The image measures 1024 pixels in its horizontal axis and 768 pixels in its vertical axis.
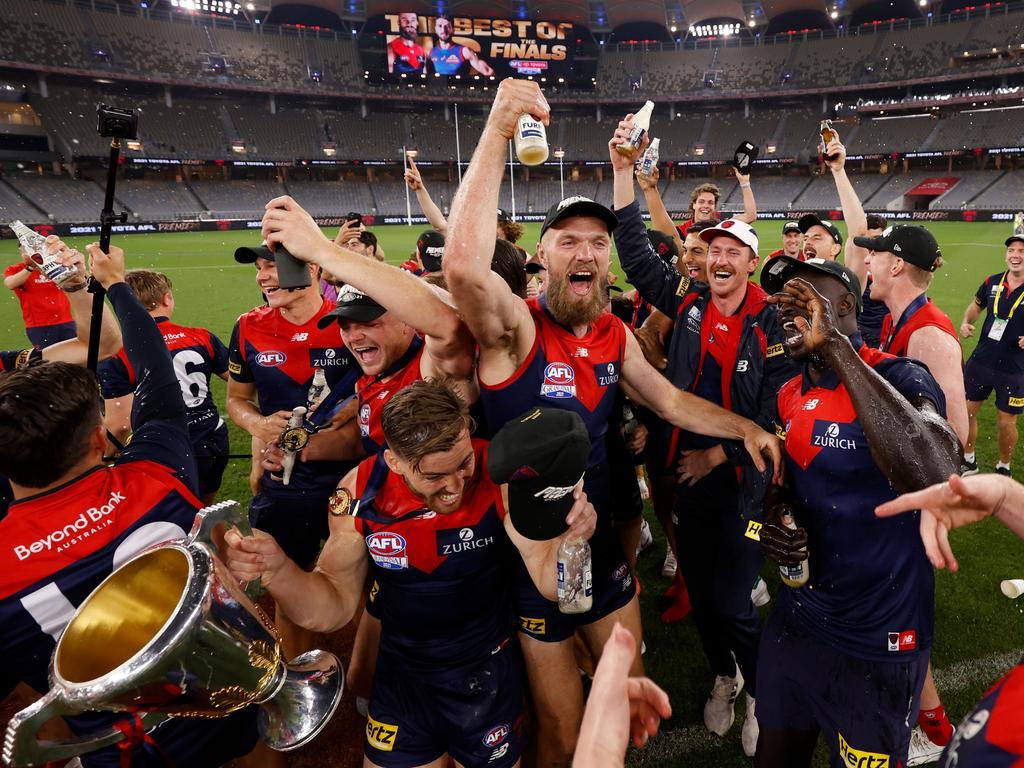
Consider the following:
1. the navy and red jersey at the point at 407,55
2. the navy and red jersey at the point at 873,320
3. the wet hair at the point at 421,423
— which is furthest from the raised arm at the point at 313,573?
the navy and red jersey at the point at 407,55

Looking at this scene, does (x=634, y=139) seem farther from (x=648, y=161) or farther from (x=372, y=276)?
(x=372, y=276)

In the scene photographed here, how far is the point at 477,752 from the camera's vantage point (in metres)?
2.60

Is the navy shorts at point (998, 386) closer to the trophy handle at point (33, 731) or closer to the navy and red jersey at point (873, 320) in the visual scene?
the navy and red jersey at point (873, 320)

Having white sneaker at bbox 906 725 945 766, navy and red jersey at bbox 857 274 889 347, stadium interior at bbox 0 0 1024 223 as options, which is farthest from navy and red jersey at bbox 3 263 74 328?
stadium interior at bbox 0 0 1024 223

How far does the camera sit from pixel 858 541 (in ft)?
7.70

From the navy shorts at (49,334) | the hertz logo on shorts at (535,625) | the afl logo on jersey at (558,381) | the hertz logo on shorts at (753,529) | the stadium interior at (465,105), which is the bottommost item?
the hertz logo on shorts at (535,625)

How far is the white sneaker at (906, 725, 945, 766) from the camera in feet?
10.4

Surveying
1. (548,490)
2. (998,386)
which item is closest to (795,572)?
(548,490)

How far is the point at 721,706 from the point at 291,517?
3.15 meters

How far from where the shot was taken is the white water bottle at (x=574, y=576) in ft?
6.86

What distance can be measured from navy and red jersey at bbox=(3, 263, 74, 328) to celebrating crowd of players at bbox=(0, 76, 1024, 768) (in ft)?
16.1

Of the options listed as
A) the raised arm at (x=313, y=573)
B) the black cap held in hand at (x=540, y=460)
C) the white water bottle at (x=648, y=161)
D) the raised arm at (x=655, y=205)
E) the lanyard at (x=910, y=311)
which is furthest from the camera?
the raised arm at (x=655, y=205)

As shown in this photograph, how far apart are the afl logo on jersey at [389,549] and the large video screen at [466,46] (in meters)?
58.5

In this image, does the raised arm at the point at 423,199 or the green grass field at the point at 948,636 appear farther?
the raised arm at the point at 423,199
